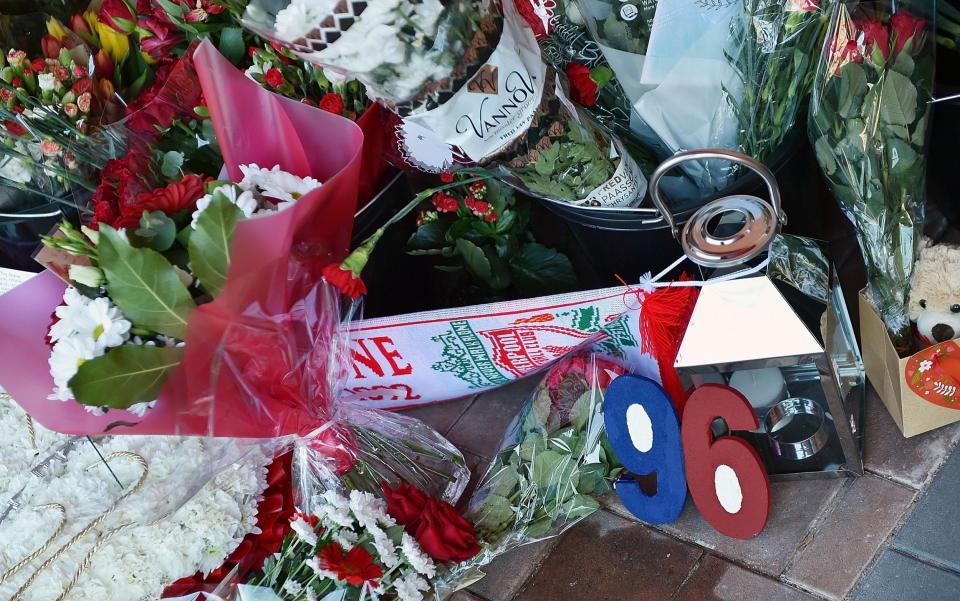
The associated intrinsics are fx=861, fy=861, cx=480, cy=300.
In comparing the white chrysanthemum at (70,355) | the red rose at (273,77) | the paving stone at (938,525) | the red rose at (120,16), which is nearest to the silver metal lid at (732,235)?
the paving stone at (938,525)

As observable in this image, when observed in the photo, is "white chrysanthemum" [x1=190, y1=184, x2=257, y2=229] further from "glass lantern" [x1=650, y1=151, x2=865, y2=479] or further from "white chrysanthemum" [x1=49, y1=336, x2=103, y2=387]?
"glass lantern" [x1=650, y1=151, x2=865, y2=479]

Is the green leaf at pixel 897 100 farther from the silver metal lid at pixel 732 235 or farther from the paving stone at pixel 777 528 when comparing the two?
the paving stone at pixel 777 528

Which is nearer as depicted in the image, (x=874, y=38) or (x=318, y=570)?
(x=874, y=38)

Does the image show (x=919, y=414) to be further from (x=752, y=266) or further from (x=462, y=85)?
(x=462, y=85)

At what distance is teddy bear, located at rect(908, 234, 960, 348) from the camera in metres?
1.55

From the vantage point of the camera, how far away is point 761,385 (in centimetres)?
150

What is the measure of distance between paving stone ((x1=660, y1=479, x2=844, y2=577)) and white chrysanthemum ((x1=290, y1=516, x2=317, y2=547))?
0.65 meters

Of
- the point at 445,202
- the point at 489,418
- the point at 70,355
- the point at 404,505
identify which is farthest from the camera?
the point at 489,418

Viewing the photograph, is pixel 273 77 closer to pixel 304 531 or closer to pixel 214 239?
pixel 214 239

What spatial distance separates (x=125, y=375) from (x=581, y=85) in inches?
35.2

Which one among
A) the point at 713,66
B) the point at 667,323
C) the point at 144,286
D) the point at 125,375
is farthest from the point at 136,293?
the point at 713,66

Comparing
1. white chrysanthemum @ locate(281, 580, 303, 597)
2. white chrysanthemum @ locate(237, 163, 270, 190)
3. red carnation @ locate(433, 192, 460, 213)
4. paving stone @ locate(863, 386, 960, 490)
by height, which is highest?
white chrysanthemum @ locate(237, 163, 270, 190)

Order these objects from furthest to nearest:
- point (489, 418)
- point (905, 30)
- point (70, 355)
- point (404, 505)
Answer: point (489, 418) → point (404, 505) → point (905, 30) → point (70, 355)

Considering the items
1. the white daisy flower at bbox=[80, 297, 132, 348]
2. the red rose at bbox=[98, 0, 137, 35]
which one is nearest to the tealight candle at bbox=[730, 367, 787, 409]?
the white daisy flower at bbox=[80, 297, 132, 348]
